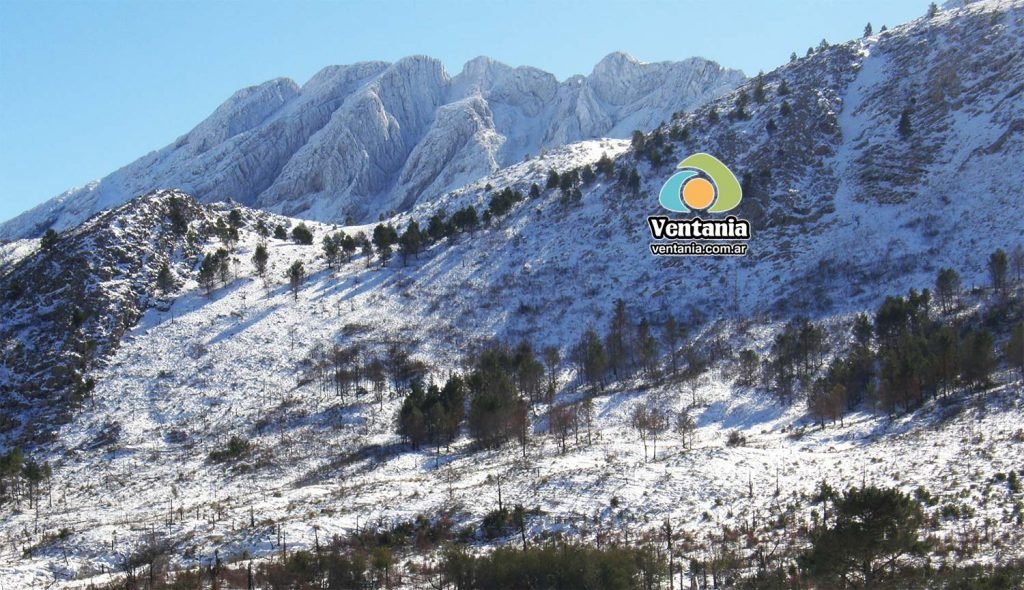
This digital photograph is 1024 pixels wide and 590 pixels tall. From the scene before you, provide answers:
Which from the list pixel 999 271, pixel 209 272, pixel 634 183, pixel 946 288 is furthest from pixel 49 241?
pixel 999 271

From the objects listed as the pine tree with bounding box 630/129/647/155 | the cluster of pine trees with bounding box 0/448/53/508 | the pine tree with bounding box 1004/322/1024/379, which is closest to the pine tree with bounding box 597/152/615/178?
the pine tree with bounding box 630/129/647/155

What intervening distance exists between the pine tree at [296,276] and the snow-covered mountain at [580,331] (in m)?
1.65

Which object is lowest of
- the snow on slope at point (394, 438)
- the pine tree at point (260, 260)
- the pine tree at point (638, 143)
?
the snow on slope at point (394, 438)

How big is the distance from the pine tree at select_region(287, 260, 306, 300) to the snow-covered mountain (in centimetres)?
165

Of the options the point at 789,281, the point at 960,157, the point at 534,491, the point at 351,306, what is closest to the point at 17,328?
the point at 351,306

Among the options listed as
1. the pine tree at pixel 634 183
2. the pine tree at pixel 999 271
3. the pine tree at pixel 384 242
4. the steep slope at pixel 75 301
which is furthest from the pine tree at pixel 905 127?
the steep slope at pixel 75 301

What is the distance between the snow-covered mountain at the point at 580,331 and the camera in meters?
44.6

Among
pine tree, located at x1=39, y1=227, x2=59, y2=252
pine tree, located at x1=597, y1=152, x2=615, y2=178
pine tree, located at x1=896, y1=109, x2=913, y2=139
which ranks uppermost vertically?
pine tree, located at x1=597, y1=152, x2=615, y2=178

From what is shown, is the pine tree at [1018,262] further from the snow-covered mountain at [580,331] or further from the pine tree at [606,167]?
the pine tree at [606,167]

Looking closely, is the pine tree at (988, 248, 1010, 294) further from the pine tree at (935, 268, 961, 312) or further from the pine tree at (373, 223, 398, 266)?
the pine tree at (373, 223, 398, 266)

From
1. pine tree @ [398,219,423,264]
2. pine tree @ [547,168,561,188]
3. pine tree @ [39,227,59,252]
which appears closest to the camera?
pine tree @ [39,227,59,252]

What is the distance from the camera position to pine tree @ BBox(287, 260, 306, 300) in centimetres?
10394

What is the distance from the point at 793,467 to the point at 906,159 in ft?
294

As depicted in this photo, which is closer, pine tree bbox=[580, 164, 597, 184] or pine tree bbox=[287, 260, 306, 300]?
pine tree bbox=[287, 260, 306, 300]
